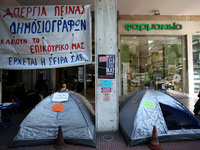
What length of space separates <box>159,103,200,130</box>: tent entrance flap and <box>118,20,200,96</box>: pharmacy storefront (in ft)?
17.1

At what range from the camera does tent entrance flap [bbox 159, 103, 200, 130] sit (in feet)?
13.2

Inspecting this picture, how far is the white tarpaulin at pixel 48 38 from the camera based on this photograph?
167 inches

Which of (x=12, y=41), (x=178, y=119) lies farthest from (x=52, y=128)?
(x=178, y=119)

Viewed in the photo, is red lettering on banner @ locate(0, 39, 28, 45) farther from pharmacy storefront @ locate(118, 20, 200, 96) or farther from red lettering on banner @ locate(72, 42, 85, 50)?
pharmacy storefront @ locate(118, 20, 200, 96)

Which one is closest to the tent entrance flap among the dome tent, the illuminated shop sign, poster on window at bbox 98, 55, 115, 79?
poster on window at bbox 98, 55, 115, 79

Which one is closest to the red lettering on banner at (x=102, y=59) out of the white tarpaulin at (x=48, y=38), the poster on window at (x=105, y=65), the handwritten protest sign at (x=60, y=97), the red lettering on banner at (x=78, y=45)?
the poster on window at (x=105, y=65)

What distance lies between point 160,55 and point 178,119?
7.63 m

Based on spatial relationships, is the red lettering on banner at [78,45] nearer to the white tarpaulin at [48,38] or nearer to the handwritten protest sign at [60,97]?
the white tarpaulin at [48,38]

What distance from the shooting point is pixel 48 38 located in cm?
429

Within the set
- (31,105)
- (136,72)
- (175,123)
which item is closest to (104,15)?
(175,123)

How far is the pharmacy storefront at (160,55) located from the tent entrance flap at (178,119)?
205 inches

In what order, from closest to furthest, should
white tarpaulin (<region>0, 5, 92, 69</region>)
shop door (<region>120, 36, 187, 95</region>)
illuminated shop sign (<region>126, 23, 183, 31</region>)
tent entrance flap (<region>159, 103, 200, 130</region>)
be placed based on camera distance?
tent entrance flap (<region>159, 103, 200, 130</region>) < white tarpaulin (<region>0, 5, 92, 69</region>) < illuminated shop sign (<region>126, 23, 183, 31</region>) < shop door (<region>120, 36, 187, 95</region>)

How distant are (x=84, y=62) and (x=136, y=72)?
7.28 m

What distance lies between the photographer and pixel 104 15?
431 centimetres
